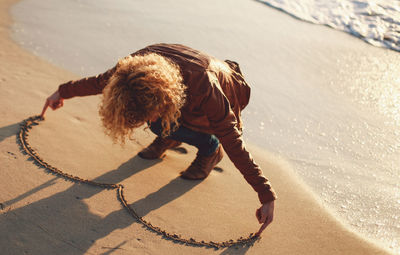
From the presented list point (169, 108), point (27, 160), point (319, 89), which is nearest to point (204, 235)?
point (169, 108)

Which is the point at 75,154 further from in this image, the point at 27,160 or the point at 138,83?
the point at 138,83

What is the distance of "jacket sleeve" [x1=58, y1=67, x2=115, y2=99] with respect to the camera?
2.18 m

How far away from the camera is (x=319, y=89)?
3.74 meters

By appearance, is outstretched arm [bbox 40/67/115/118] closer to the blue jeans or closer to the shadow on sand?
the blue jeans

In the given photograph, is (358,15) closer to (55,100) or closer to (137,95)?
(55,100)

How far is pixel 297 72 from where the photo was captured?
397 cm

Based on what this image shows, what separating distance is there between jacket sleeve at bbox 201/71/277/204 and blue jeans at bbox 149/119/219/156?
34 cm

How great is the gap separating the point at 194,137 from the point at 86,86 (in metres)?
0.69

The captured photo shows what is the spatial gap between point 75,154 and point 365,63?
3.40 metres

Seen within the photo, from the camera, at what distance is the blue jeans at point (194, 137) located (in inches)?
89.0

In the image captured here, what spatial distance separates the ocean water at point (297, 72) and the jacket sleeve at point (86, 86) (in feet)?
3.69

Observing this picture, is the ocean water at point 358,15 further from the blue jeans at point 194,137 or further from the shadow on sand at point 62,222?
the shadow on sand at point 62,222

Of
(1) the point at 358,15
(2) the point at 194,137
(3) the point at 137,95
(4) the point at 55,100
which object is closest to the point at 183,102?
(3) the point at 137,95

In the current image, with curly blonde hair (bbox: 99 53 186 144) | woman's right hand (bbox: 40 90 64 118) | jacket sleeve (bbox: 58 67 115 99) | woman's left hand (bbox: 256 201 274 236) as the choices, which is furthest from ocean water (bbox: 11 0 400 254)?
curly blonde hair (bbox: 99 53 186 144)
